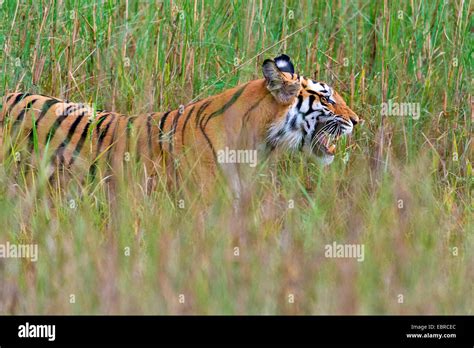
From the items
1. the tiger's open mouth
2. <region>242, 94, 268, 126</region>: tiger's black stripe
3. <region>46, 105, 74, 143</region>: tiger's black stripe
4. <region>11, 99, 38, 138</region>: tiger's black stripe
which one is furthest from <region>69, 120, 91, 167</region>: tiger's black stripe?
the tiger's open mouth

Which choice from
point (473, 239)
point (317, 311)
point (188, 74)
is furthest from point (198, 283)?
point (188, 74)

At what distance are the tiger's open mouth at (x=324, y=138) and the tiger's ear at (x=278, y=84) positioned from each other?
212 millimetres

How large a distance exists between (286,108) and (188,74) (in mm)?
1043

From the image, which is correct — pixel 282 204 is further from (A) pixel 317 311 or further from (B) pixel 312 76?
(B) pixel 312 76

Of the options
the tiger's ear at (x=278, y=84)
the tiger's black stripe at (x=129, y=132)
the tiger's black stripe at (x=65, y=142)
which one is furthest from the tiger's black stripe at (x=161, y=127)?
the tiger's ear at (x=278, y=84)

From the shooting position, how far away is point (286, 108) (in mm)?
5074

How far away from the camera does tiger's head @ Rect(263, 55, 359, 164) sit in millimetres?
5051

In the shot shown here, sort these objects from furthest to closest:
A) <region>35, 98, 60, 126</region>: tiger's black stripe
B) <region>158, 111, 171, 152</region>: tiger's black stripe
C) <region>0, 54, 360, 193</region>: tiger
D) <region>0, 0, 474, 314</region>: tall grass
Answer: <region>35, 98, 60, 126</region>: tiger's black stripe < <region>158, 111, 171, 152</region>: tiger's black stripe < <region>0, 54, 360, 193</region>: tiger < <region>0, 0, 474, 314</region>: tall grass

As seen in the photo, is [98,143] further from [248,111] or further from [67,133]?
[248,111]

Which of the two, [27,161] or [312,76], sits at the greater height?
[312,76]

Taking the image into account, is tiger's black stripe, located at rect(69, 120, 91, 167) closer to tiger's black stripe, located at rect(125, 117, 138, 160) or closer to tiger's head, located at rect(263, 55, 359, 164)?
tiger's black stripe, located at rect(125, 117, 138, 160)

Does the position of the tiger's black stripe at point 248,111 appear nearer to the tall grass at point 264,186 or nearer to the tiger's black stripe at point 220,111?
the tiger's black stripe at point 220,111
